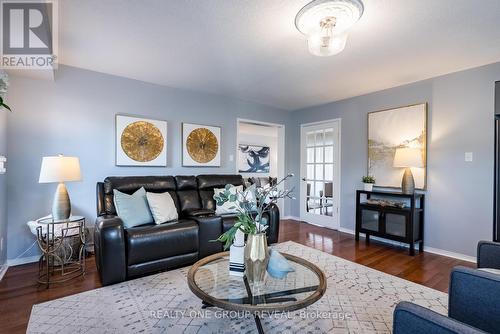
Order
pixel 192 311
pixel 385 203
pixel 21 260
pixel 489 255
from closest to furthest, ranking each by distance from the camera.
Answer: pixel 489 255, pixel 192 311, pixel 21 260, pixel 385 203

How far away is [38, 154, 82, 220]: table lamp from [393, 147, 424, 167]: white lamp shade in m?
3.92

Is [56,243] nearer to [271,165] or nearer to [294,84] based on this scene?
[294,84]

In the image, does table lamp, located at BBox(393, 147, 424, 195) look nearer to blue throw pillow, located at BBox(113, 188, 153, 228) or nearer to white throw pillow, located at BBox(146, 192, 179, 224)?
white throw pillow, located at BBox(146, 192, 179, 224)

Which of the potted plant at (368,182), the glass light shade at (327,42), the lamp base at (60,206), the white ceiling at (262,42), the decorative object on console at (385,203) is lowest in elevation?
the decorative object on console at (385,203)

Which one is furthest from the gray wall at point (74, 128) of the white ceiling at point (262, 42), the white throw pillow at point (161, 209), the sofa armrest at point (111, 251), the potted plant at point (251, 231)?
the potted plant at point (251, 231)

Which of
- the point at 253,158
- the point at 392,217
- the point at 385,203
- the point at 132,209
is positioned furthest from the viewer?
the point at 253,158

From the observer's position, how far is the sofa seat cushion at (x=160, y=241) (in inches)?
91.3

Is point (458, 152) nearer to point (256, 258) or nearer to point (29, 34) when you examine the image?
point (256, 258)

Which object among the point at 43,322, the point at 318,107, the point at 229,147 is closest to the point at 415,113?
the point at 318,107

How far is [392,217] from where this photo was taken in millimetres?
3371

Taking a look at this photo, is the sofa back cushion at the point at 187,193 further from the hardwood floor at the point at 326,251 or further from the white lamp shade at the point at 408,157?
the white lamp shade at the point at 408,157

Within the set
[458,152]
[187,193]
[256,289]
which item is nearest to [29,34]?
[187,193]

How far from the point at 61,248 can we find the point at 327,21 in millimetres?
3287

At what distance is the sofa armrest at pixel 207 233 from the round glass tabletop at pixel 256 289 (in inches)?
37.5
